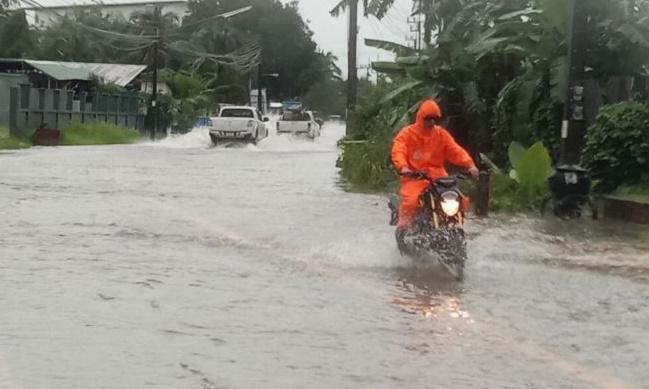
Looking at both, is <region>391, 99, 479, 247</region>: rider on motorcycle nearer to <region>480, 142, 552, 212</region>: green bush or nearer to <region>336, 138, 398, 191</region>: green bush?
<region>480, 142, 552, 212</region>: green bush

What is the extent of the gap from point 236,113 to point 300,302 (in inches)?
1488

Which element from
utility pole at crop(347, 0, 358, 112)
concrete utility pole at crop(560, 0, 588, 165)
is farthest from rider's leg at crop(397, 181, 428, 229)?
utility pole at crop(347, 0, 358, 112)

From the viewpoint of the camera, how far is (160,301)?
8.73 m

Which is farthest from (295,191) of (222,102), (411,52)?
(222,102)

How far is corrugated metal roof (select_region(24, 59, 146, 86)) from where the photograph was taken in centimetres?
5669

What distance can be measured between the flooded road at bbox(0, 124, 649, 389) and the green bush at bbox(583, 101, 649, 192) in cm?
164

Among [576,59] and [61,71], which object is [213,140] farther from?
[576,59]

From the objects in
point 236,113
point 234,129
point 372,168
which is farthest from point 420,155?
point 236,113

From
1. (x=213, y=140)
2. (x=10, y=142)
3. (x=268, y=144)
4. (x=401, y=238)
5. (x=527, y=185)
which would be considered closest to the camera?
(x=401, y=238)

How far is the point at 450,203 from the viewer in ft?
33.0

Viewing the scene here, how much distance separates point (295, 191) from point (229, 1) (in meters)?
85.8

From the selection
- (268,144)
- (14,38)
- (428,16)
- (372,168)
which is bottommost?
(268,144)

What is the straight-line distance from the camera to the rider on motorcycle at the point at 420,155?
411 inches

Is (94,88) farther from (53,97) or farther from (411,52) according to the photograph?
(411,52)
